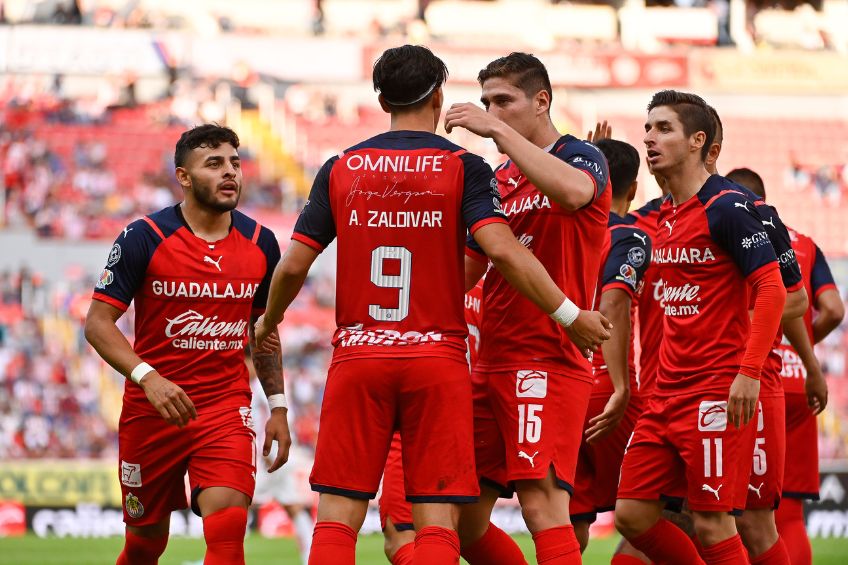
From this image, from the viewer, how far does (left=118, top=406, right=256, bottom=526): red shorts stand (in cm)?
621

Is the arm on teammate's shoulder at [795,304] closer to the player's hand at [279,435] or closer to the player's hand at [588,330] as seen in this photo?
the player's hand at [588,330]

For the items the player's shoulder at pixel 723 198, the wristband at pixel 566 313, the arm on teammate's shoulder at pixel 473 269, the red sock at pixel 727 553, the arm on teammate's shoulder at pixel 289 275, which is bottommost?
the red sock at pixel 727 553

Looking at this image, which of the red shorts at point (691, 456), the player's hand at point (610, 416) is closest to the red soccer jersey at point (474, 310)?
the player's hand at point (610, 416)

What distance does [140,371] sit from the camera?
6.04m

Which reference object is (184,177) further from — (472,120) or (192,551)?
(192,551)

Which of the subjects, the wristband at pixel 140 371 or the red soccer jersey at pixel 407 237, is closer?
the red soccer jersey at pixel 407 237

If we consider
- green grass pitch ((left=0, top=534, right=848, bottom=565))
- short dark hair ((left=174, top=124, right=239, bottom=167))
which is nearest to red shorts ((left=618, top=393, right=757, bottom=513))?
short dark hair ((left=174, top=124, right=239, bottom=167))

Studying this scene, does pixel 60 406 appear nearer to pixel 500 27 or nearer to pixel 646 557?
pixel 500 27

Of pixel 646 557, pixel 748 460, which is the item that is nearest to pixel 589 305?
pixel 748 460

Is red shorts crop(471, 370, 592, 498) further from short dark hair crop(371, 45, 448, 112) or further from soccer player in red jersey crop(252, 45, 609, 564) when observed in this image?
short dark hair crop(371, 45, 448, 112)

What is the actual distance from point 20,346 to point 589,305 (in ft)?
54.1

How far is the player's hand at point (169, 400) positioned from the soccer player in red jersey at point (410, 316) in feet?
3.32

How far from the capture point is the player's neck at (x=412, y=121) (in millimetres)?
5301

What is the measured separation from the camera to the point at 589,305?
567cm
